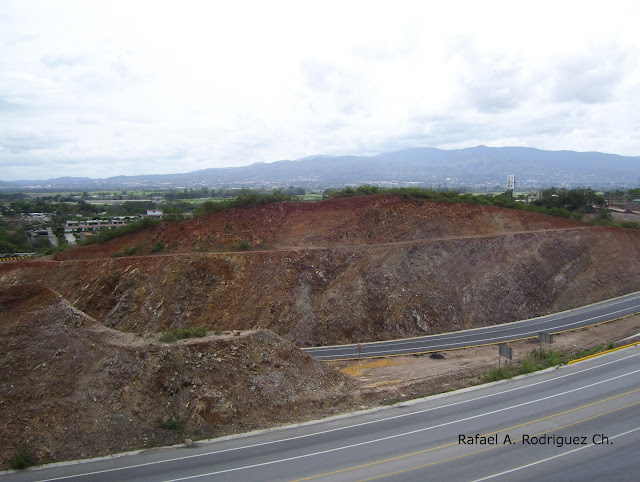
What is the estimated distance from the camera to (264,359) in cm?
1711

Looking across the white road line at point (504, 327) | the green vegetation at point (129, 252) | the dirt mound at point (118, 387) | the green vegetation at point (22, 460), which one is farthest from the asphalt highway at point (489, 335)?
the green vegetation at point (129, 252)

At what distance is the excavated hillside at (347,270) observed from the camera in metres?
29.5

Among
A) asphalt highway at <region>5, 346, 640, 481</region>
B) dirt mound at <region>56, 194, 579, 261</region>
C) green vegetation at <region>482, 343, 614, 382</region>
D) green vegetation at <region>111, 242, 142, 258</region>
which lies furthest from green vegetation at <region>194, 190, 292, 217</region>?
asphalt highway at <region>5, 346, 640, 481</region>

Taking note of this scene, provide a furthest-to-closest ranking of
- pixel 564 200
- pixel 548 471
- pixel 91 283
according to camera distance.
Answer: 1. pixel 564 200
2. pixel 91 283
3. pixel 548 471

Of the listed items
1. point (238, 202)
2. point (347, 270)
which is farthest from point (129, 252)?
point (347, 270)

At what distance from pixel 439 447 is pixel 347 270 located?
2030 centimetres

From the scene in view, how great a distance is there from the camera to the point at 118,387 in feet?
48.4

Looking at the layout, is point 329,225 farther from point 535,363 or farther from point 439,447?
point 439,447

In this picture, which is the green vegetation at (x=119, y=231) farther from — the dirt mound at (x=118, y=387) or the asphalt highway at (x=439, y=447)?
the asphalt highway at (x=439, y=447)

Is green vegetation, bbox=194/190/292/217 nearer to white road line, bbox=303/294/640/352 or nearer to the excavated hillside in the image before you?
the excavated hillside

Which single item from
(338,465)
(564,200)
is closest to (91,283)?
(338,465)

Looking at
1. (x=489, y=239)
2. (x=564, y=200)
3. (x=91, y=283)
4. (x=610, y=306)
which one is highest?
(x=564, y=200)

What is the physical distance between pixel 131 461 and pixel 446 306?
78.9 feet

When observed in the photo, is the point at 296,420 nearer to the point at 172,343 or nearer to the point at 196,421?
the point at 196,421
